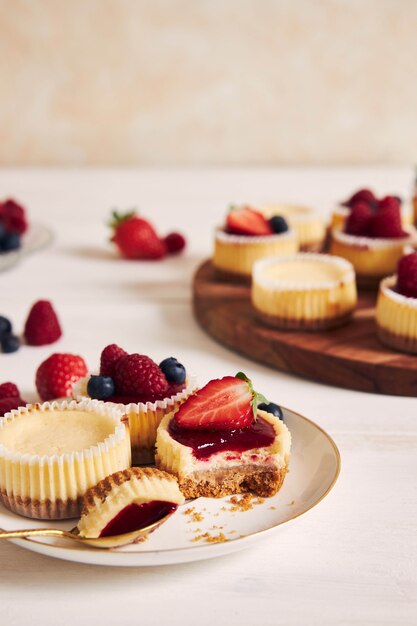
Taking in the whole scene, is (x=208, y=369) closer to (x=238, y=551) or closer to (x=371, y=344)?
(x=371, y=344)

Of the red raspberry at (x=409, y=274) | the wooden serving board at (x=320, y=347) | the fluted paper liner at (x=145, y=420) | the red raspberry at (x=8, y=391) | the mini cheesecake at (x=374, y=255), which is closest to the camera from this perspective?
the fluted paper liner at (x=145, y=420)

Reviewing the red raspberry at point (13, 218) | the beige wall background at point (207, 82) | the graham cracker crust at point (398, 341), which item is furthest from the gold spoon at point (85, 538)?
the beige wall background at point (207, 82)

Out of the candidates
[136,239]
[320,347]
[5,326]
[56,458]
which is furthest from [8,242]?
[56,458]

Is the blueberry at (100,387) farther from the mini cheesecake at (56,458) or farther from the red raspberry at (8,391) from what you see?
the red raspberry at (8,391)

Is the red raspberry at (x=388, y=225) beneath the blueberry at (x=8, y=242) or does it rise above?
above

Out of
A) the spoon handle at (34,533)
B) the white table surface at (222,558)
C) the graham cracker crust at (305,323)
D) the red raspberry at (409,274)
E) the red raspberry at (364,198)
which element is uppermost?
the red raspberry at (364,198)

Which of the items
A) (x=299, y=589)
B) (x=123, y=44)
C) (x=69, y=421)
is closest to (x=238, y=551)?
(x=299, y=589)
